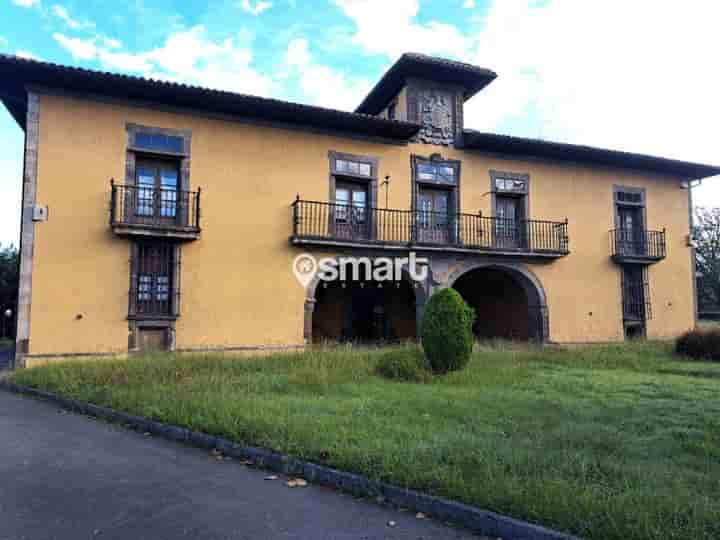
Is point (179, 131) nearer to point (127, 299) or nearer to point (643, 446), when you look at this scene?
point (127, 299)

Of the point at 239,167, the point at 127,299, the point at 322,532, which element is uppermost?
the point at 239,167

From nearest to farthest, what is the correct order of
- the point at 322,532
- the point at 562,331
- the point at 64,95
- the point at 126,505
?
the point at 322,532 < the point at 126,505 < the point at 64,95 < the point at 562,331

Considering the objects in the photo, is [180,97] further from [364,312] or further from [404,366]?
[364,312]

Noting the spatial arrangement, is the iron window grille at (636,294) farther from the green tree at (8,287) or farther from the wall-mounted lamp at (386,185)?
the green tree at (8,287)

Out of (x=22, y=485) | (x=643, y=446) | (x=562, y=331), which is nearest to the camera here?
(x=22, y=485)

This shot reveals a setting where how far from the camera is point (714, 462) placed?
3955 millimetres

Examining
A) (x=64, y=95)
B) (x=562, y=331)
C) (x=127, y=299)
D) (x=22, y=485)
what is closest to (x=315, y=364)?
→ (x=127, y=299)

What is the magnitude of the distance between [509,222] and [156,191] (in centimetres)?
939

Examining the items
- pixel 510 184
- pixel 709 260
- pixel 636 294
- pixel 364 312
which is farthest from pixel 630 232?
pixel 709 260

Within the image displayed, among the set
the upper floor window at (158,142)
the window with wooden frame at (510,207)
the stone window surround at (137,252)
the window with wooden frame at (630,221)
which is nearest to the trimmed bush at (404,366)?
the stone window surround at (137,252)

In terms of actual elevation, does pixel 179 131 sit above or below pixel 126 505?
above

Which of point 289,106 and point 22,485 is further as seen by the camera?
point 289,106

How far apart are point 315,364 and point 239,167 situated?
17.8 feet

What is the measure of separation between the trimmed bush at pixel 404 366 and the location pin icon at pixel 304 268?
3.96 metres
